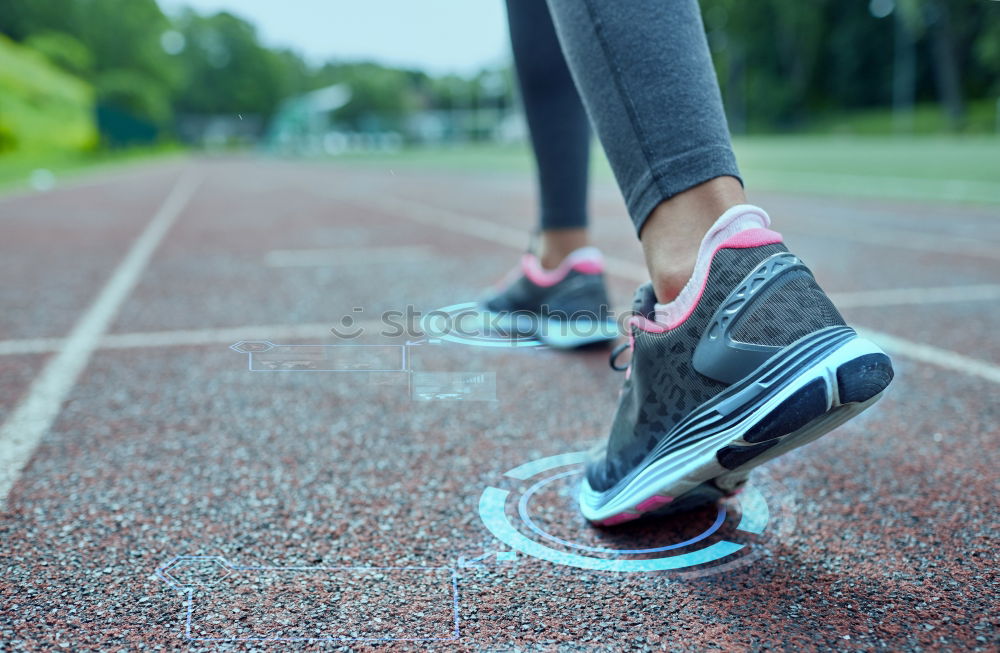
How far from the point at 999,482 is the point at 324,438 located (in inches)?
41.0

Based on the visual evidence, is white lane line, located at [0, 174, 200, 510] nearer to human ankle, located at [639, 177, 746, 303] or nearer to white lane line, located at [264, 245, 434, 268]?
white lane line, located at [264, 245, 434, 268]

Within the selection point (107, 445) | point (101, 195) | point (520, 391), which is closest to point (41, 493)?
point (107, 445)

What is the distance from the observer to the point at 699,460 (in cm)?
90

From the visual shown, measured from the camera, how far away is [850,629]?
79 centimetres

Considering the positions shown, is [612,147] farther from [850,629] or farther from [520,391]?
[520,391]

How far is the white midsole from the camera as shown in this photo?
0.81 m

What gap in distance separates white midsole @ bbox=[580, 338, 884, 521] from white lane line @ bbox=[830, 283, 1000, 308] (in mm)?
1700

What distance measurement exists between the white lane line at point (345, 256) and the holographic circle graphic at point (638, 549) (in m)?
2.55

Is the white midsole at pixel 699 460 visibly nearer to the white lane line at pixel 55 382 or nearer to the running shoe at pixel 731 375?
the running shoe at pixel 731 375

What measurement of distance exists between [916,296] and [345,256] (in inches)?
93.9

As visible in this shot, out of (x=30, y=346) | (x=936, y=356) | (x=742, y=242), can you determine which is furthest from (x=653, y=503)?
(x=30, y=346)
